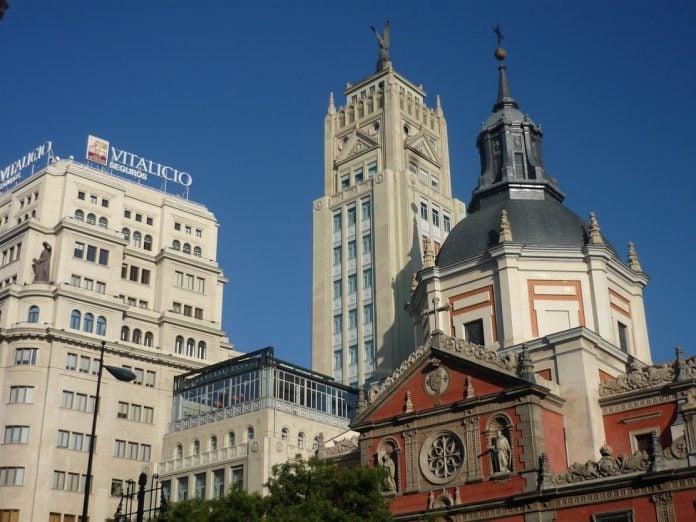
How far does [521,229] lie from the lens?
6116 cm

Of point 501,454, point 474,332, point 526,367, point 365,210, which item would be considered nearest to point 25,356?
point 365,210

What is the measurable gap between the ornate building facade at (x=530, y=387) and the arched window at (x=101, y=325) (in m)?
31.1

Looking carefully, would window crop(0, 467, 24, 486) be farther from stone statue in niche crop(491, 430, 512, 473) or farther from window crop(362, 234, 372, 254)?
stone statue in niche crop(491, 430, 512, 473)

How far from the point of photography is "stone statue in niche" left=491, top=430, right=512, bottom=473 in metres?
48.7

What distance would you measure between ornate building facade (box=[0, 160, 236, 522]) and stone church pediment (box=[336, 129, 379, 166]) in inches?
630

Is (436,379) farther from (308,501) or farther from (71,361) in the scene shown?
(71,361)

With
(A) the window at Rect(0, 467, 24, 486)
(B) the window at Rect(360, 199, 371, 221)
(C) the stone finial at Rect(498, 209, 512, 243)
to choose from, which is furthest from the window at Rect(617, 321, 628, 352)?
(A) the window at Rect(0, 467, 24, 486)

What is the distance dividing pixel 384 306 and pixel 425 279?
1128 inches

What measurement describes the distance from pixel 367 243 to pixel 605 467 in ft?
173

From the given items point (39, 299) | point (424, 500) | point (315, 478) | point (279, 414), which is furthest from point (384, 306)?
point (315, 478)

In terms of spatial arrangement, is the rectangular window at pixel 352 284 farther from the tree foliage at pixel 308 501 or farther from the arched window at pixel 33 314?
the tree foliage at pixel 308 501

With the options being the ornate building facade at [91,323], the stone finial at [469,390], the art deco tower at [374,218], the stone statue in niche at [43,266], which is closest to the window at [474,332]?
the stone finial at [469,390]

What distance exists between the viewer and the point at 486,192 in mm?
66312

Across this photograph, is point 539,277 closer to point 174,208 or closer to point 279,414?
point 279,414
